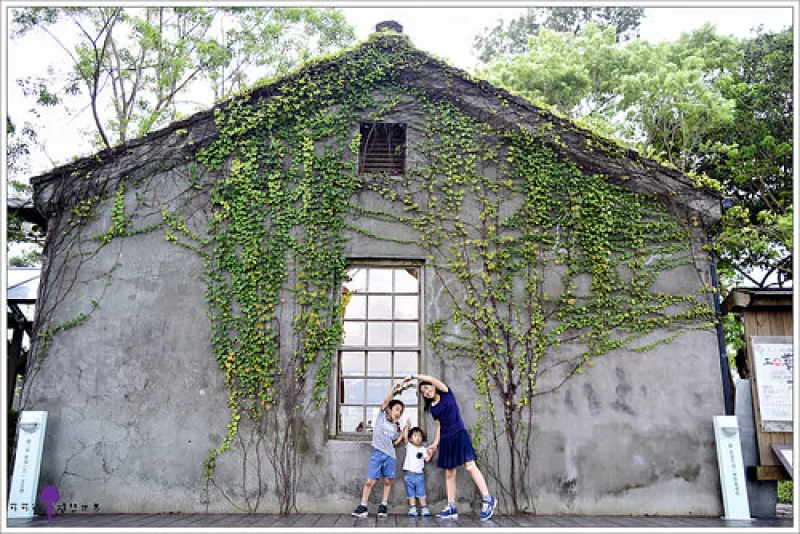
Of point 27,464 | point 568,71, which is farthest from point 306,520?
point 568,71

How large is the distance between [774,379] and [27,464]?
9421 millimetres

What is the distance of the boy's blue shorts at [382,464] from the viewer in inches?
268

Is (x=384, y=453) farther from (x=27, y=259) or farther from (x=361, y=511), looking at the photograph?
(x=27, y=259)

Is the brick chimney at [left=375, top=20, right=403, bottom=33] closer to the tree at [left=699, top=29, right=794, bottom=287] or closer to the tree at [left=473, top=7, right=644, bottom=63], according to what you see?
the tree at [left=699, top=29, right=794, bottom=287]

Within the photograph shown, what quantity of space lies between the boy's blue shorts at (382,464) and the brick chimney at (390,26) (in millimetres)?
6456

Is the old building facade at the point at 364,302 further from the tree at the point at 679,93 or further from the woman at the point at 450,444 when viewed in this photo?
the tree at the point at 679,93

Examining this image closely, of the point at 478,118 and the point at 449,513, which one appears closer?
the point at 449,513

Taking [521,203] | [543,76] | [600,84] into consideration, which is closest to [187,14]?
[543,76]

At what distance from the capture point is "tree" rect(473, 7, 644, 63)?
65.0ft

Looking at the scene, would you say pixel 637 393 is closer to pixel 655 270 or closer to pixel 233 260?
pixel 655 270

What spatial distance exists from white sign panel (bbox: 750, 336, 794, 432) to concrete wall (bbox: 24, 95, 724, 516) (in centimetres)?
52

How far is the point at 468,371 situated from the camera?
7449 mm

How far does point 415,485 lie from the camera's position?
680 centimetres

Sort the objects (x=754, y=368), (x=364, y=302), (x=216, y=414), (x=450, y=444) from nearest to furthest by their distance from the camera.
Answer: (x=450, y=444) → (x=216, y=414) → (x=754, y=368) → (x=364, y=302)
